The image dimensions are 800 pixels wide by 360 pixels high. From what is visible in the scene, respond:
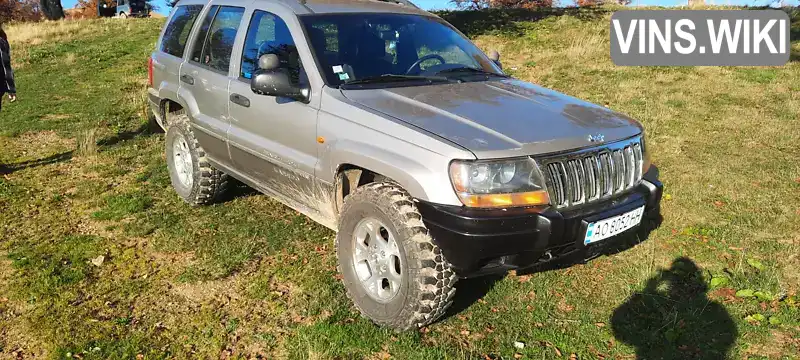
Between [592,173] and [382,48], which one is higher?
[382,48]

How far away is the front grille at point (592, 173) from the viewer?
315 centimetres

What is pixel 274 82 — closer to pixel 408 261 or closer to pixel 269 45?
pixel 269 45

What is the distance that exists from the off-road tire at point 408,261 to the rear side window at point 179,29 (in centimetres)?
289

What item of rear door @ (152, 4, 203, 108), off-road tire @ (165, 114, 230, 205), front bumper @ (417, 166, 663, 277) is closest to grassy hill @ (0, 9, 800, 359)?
off-road tire @ (165, 114, 230, 205)

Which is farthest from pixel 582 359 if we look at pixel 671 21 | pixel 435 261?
pixel 671 21

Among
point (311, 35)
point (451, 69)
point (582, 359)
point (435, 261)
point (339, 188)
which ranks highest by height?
point (311, 35)

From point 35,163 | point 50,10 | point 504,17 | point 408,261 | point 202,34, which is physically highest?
point 50,10

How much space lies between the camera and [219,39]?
4902 millimetres

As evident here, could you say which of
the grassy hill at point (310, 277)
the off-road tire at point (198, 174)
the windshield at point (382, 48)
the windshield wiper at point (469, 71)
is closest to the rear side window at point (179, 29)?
the off-road tire at point (198, 174)

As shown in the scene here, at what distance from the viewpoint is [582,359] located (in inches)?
131

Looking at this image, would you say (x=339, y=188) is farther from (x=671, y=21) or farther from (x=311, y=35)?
(x=671, y=21)

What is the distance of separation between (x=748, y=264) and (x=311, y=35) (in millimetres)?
3588

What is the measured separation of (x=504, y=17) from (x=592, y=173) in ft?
49.6
